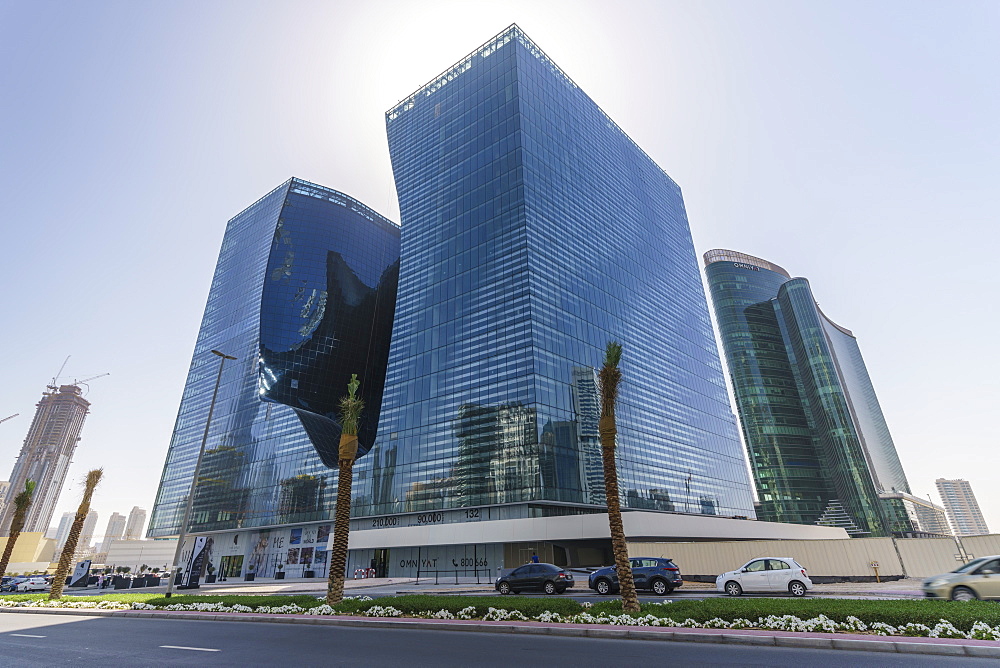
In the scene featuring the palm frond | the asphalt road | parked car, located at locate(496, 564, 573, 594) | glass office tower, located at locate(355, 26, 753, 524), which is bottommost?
the asphalt road

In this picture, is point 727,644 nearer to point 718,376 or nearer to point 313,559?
point 313,559

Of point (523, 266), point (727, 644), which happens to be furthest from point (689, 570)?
point (523, 266)

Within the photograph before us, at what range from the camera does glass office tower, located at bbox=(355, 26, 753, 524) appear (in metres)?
60.1

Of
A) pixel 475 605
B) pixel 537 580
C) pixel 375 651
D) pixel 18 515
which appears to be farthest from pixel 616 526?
pixel 18 515

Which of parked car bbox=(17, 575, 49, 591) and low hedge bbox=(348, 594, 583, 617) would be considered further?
parked car bbox=(17, 575, 49, 591)

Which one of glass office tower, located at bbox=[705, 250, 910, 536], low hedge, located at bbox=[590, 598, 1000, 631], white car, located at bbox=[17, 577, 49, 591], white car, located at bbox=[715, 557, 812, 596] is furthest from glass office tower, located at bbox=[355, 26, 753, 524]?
low hedge, located at bbox=[590, 598, 1000, 631]

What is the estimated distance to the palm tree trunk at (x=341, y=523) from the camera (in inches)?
842

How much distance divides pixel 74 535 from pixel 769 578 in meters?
44.3

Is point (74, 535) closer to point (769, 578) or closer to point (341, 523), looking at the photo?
point (341, 523)

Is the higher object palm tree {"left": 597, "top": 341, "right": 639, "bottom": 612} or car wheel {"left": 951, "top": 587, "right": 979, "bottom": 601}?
palm tree {"left": 597, "top": 341, "right": 639, "bottom": 612}

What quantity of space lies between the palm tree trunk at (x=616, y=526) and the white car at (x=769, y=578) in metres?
5.83

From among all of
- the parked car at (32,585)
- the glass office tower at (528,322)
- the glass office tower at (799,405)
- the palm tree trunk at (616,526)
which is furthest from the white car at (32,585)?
the glass office tower at (799,405)

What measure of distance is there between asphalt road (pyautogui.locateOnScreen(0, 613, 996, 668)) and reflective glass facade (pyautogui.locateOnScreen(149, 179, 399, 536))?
223ft

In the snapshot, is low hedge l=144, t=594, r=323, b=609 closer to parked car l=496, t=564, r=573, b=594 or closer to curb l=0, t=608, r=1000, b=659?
curb l=0, t=608, r=1000, b=659
